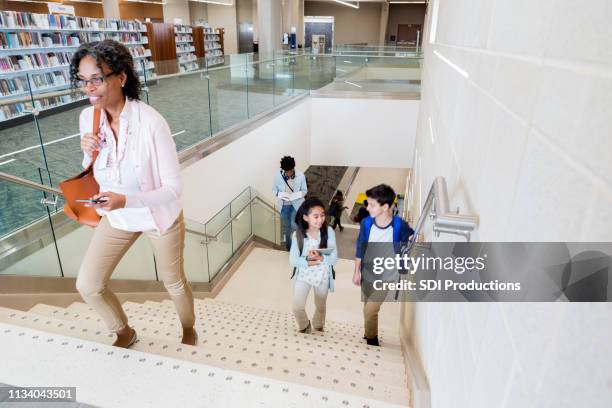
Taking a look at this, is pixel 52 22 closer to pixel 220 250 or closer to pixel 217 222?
pixel 217 222

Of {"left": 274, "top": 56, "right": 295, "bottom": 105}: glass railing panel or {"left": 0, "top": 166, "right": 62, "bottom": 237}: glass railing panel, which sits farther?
{"left": 274, "top": 56, "right": 295, "bottom": 105}: glass railing panel

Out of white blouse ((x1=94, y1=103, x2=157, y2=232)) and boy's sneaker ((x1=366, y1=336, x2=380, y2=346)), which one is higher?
white blouse ((x1=94, y1=103, x2=157, y2=232))

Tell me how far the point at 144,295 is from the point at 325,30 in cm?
2562

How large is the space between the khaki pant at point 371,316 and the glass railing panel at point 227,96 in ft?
12.6

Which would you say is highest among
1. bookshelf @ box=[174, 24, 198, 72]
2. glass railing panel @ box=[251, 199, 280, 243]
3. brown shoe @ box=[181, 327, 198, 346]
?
bookshelf @ box=[174, 24, 198, 72]

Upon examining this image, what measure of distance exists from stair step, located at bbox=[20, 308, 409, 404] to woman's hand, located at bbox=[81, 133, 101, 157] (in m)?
1.00

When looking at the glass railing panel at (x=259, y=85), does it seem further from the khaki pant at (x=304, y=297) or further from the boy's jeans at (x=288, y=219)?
the khaki pant at (x=304, y=297)

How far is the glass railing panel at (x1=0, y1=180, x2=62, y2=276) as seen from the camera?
294cm

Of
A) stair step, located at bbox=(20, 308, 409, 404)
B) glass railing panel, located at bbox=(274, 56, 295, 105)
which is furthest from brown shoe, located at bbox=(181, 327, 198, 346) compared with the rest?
glass railing panel, located at bbox=(274, 56, 295, 105)

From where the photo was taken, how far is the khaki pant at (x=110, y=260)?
1.90 metres

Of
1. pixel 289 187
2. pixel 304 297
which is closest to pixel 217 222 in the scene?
pixel 289 187

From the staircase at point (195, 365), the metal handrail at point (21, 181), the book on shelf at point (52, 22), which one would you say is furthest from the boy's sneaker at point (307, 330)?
the book on shelf at point (52, 22)

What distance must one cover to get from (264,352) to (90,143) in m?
1.62

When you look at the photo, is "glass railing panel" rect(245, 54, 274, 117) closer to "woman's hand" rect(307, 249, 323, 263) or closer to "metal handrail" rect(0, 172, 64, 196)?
"metal handrail" rect(0, 172, 64, 196)
